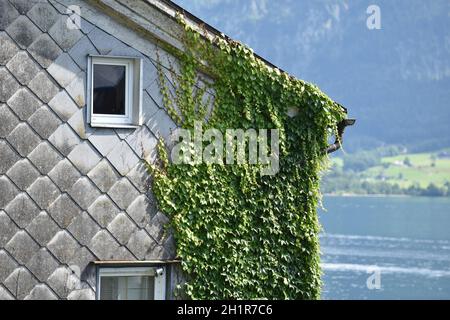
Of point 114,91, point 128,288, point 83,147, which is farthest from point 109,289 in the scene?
point 114,91

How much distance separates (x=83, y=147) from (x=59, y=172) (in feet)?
1.56

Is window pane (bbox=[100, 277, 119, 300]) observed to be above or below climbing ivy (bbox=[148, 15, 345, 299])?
below

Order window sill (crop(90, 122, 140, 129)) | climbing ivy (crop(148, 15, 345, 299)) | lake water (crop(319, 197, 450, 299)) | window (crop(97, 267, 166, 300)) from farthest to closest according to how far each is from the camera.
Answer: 1. lake water (crop(319, 197, 450, 299))
2. climbing ivy (crop(148, 15, 345, 299))
3. window (crop(97, 267, 166, 300))
4. window sill (crop(90, 122, 140, 129))

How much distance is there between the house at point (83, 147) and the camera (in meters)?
13.5

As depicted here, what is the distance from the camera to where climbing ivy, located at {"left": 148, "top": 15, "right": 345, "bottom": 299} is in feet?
47.5

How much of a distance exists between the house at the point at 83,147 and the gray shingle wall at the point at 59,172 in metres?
0.01

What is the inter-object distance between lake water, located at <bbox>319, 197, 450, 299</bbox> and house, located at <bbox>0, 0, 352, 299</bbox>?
55264mm

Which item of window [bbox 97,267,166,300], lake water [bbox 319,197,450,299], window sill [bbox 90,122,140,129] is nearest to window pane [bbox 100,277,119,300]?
window [bbox 97,267,166,300]

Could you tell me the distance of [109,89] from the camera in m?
14.4

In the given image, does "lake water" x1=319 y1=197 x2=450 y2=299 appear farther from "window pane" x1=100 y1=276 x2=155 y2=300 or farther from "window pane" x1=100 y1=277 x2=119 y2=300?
"window pane" x1=100 y1=277 x2=119 y2=300

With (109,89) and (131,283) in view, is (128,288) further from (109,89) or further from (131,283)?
(109,89)

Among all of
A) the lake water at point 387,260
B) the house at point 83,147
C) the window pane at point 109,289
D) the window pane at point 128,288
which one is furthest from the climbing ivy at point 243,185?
the lake water at point 387,260

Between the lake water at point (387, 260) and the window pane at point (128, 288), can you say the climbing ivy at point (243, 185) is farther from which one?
the lake water at point (387, 260)

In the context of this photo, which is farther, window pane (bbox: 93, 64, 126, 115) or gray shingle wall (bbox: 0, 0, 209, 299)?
window pane (bbox: 93, 64, 126, 115)
